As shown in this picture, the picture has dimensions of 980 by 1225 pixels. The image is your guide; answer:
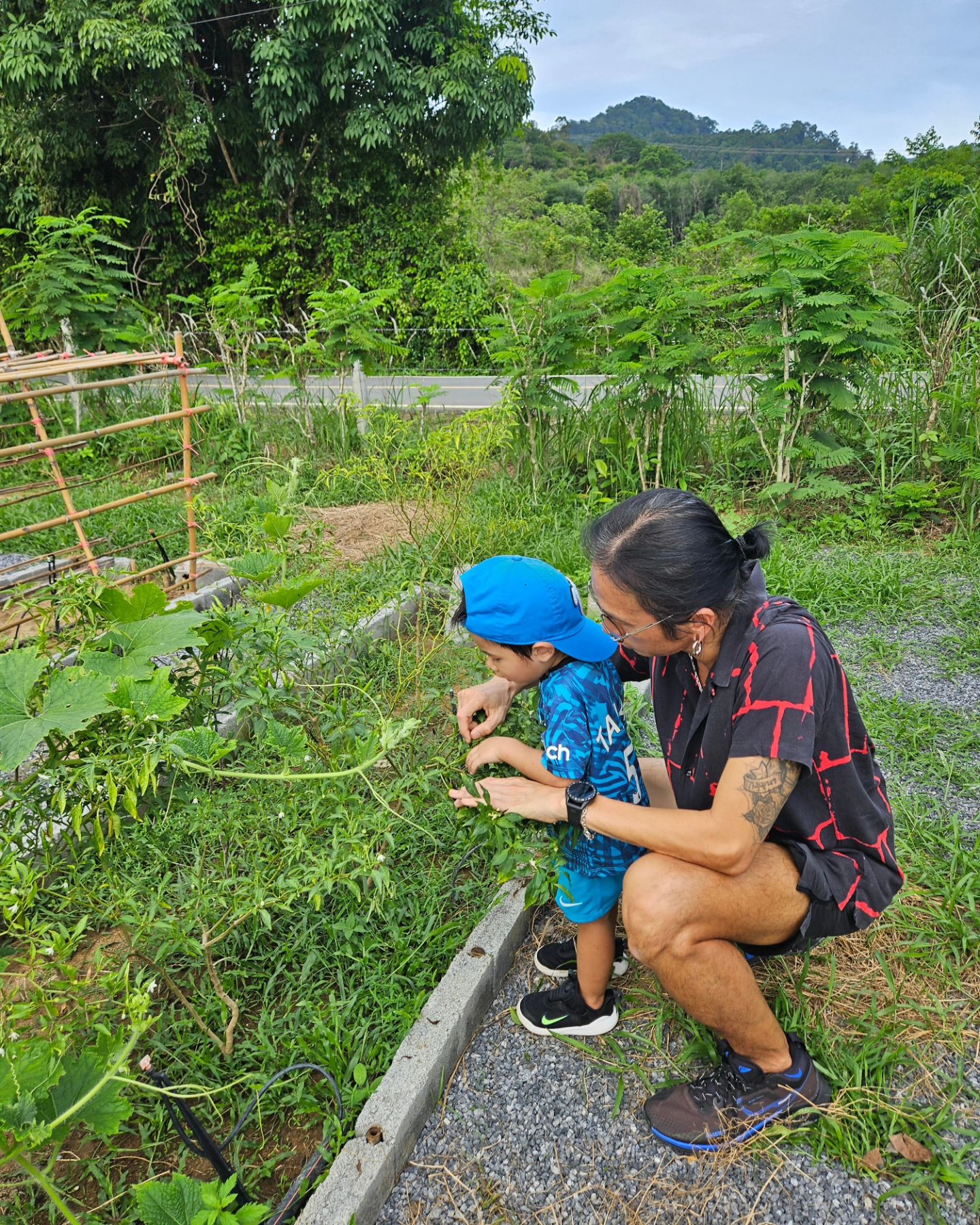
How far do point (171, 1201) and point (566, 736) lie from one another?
42.9 inches

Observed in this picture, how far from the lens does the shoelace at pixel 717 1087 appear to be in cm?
166

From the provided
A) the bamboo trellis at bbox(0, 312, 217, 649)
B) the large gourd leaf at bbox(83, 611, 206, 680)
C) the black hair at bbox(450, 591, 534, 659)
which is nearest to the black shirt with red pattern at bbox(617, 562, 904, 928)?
the black hair at bbox(450, 591, 534, 659)

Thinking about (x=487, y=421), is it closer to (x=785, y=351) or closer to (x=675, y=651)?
(x=785, y=351)

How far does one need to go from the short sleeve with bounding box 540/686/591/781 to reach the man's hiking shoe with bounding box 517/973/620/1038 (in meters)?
0.56

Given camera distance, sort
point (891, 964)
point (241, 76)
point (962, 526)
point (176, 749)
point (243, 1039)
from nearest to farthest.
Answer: point (176, 749) < point (243, 1039) < point (891, 964) < point (962, 526) < point (241, 76)

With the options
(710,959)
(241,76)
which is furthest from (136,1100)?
(241,76)

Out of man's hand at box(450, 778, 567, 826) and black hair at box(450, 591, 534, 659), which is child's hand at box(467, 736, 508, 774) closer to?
man's hand at box(450, 778, 567, 826)

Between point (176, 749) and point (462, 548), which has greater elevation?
point (176, 749)

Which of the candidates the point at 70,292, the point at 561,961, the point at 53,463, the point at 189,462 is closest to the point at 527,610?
the point at 561,961

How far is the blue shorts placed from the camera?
1859 mm

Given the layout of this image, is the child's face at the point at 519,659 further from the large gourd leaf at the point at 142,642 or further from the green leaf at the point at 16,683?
the green leaf at the point at 16,683

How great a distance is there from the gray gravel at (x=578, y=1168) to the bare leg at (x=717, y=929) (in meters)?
0.23

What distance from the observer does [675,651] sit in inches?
68.3

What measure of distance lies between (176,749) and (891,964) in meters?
1.82
